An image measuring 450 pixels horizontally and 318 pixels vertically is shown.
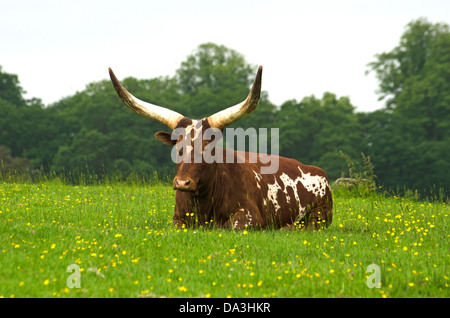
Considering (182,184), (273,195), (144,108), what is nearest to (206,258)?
(182,184)

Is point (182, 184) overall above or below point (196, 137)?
below

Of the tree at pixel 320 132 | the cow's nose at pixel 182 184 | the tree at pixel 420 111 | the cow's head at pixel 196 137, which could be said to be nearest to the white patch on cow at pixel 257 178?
the cow's head at pixel 196 137

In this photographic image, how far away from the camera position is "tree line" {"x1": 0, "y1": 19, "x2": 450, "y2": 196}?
43.2 meters

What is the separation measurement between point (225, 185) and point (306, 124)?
1757 inches

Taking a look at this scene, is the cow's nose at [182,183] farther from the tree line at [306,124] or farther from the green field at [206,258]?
the tree line at [306,124]

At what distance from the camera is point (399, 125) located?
4425 cm

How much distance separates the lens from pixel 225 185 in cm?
881

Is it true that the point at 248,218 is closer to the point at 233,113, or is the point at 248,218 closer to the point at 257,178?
the point at 257,178

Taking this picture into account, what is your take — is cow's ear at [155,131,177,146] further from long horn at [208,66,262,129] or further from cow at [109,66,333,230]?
long horn at [208,66,262,129]

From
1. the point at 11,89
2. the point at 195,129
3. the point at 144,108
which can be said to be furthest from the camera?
the point at 11,89

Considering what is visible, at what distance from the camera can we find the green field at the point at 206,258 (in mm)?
5277

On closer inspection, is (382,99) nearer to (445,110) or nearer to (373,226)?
(445,110)

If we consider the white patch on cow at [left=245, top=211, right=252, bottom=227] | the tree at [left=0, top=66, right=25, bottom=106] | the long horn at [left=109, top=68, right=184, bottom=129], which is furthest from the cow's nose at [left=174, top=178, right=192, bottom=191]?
the tree at [left=0, top=66, right=25, bottom=106]
